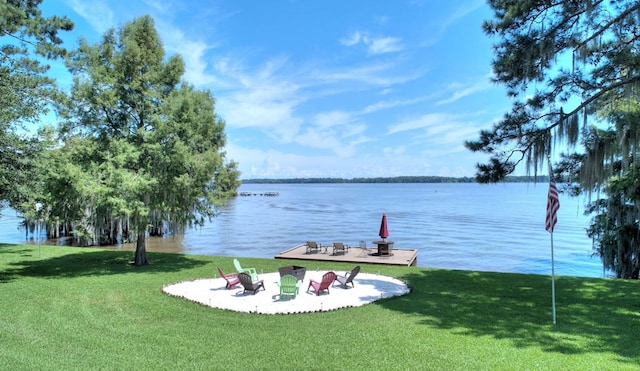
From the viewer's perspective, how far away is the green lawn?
228 inches

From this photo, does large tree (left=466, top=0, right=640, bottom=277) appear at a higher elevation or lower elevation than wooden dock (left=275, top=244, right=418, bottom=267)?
higher

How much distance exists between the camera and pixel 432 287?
1112 centimetres

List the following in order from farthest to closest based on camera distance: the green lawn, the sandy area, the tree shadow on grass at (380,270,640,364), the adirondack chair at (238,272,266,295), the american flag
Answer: the adirondack chair at (238,272,266,295) → the sandy area → the american flag → the tree shadow on grass at (380,270,640,364) → the green lawn

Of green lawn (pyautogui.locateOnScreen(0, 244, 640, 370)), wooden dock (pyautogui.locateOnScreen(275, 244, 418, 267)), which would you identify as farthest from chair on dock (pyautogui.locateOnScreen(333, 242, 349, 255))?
green lawn (pyautogui.locateOnScreen(0, 244, 640, 370))

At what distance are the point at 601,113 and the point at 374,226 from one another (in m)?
32.3

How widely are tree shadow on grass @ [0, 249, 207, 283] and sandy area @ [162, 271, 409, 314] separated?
3175 millimetres

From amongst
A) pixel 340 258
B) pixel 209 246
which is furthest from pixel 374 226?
pixel 340 258

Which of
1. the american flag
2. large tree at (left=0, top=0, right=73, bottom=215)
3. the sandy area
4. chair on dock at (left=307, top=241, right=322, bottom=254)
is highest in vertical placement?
large tree at (left=0, top=0, right=73, bottom=215)

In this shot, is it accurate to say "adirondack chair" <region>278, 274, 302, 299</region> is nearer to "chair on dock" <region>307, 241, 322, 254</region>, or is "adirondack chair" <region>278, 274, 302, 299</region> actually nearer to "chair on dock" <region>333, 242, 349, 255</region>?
"chair on dock" <region>333, 242, 349, 255</region>

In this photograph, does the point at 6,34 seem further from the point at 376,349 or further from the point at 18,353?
the point at 376,349

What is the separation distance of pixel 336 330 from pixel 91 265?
11.8 meters

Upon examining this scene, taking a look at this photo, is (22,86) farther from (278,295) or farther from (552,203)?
(552,203)

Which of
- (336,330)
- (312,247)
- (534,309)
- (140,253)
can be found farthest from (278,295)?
(312,247)

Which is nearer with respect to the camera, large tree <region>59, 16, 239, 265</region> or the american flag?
the american flag
